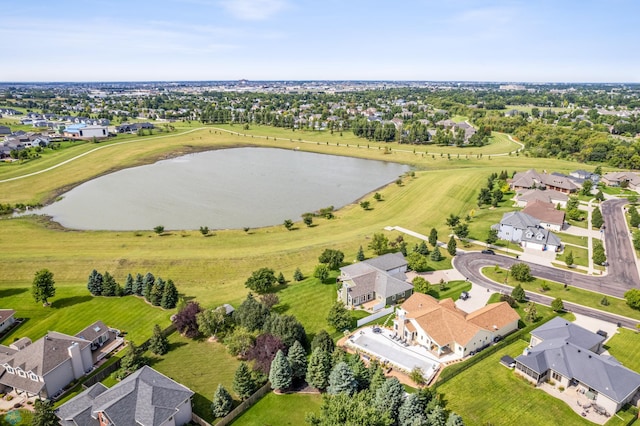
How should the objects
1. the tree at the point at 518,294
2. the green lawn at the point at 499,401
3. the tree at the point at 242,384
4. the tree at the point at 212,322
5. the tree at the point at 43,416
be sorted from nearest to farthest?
1. the tree at the point at 43,416
2. the green lawn at the point at 499,401
3. the tree at the point at 242,384
4. the tree at the point at 212,322
5. the tree at the point at 518,294

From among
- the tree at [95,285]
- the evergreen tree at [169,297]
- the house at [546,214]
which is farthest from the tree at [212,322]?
the house at [546,214]

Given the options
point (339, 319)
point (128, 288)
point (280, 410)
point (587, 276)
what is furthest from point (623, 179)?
point (128, 288)

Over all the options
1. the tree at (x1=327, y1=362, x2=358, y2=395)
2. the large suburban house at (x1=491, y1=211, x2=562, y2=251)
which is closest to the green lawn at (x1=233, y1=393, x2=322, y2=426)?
the tree at (x1=327, y1=362, x2=358, y2=395)

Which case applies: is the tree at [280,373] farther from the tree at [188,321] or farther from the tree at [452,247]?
the tree at [452,247]

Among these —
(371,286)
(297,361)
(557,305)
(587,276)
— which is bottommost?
(587,276)

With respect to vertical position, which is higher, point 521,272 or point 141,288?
point 521,272

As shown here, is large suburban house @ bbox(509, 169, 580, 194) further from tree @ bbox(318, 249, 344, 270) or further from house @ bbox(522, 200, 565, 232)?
tree @ bbox(318, 249, 344, 270)

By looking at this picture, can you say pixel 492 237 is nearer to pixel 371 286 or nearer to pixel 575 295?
pixel 575 295
